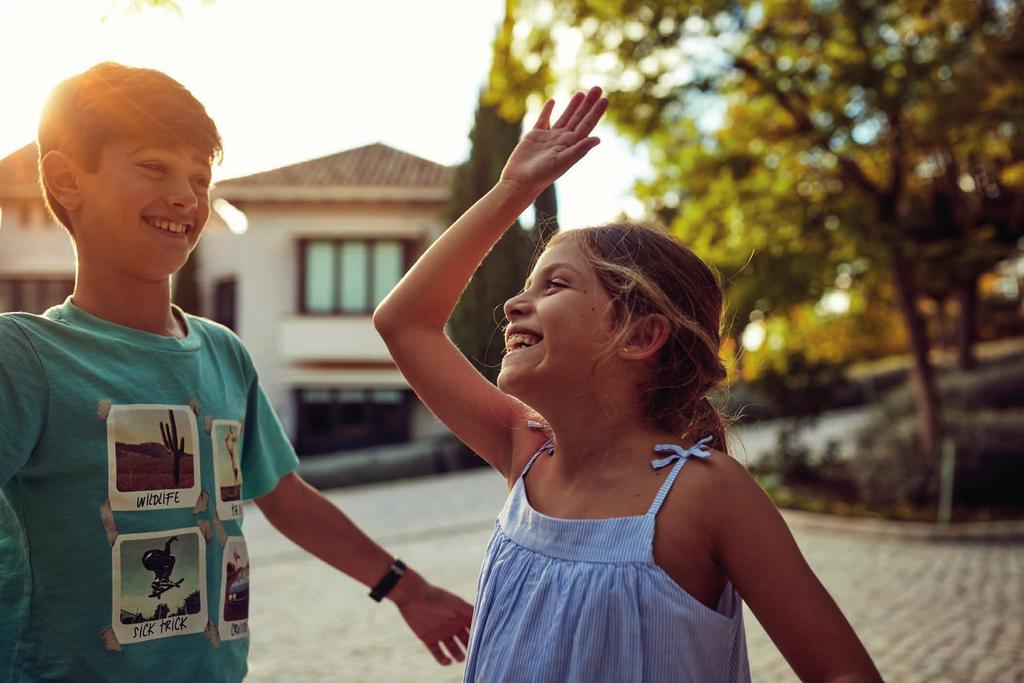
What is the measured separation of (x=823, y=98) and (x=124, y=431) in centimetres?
1168

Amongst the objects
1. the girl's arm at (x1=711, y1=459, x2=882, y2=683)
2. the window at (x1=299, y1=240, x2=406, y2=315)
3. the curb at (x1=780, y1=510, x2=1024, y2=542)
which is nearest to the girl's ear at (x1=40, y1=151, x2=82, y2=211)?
the girl's arm at (x1=711, y1=459, x2=882, y2=683)

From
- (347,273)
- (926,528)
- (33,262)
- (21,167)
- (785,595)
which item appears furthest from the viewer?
(33,262)

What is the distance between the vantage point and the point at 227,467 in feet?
7.02

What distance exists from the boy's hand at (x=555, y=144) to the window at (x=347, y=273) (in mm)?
23349

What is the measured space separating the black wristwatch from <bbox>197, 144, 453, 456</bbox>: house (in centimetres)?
2262

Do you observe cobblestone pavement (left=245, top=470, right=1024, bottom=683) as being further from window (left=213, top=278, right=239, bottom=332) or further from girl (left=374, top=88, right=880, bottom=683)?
window (left=213, top=278, right=239, bottom=332)

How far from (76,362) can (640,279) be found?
3.32 feet

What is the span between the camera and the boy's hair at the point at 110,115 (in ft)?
6.64

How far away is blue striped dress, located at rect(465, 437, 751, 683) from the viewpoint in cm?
162

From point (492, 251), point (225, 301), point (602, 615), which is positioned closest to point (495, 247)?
point (492, 251)

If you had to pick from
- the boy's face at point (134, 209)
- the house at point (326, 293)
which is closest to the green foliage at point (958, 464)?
the boy's face at point (134, 209)

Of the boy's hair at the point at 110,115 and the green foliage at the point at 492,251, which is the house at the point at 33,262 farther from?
the boy's hair at the point at 110,115

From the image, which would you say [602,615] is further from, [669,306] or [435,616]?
[435,616]

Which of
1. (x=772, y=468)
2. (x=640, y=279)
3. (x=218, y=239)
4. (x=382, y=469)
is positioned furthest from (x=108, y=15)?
(x=218, y=239)
